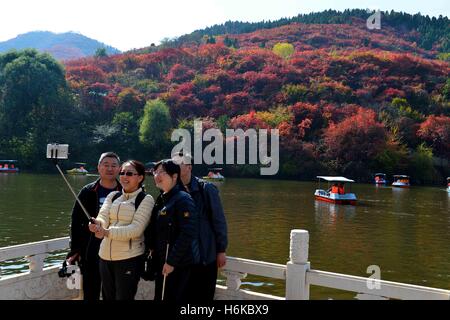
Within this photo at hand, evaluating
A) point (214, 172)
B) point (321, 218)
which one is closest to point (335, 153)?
point (214, 172)

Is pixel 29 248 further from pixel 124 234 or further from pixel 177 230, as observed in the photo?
pixel 177 230

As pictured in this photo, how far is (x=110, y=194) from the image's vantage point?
462 centimetres

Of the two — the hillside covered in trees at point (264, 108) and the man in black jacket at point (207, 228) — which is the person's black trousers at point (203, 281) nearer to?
the man in black jacket at point (207, 228)

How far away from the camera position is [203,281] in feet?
15.2

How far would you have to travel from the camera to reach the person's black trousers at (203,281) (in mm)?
4578

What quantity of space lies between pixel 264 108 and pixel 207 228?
58569 mm

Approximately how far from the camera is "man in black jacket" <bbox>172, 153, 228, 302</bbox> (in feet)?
15.1

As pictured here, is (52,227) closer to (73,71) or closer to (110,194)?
(110,194)

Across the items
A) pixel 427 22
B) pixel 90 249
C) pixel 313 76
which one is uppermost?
pixel 427 22

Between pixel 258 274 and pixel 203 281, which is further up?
pixel 203 281

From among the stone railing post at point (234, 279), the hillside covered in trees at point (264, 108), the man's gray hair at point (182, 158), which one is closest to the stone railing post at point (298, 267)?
the stone railing post at point (234, 279)

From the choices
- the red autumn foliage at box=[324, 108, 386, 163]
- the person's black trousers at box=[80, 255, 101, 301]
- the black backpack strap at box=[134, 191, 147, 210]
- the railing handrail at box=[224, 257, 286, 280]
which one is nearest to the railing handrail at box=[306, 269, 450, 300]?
the railing handrail at box=[224, 257, 286, 280]

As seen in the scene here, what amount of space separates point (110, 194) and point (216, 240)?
46.2 inches

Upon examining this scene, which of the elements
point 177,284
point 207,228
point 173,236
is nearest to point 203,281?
point 177,284
